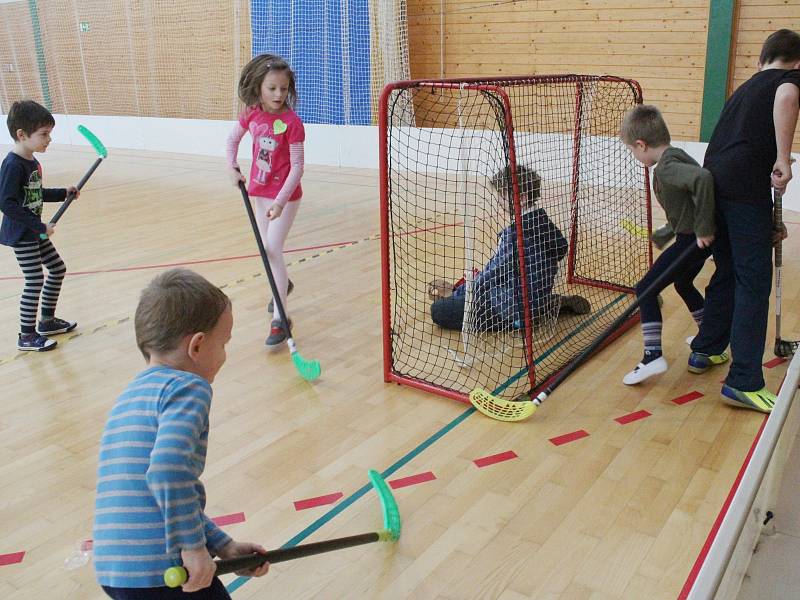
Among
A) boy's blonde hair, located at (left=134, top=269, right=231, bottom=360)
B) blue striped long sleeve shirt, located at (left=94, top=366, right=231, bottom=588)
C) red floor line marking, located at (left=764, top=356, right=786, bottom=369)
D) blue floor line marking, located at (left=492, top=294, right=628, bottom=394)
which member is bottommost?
blue floor line marking, located at (left=492, top=294, right=628, bottom=394)

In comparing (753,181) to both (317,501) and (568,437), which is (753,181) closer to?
(568,437)

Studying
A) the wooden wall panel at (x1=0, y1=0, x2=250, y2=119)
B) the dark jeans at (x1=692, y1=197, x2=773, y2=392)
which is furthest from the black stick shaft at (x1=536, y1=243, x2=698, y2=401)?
the wooden wall panel at (x1=0, y1=0, x2=250, y2=119)

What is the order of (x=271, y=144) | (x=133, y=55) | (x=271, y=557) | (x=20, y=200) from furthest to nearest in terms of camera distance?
(x=133, y=55)
(x=271, y=144)
(x=20, y=200)
(x=271, y=557)

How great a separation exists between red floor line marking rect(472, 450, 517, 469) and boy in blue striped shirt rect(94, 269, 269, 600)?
4.37 feet

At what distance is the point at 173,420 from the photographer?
1128mm

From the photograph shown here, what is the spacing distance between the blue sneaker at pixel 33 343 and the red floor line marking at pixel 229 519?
1795 millimetres

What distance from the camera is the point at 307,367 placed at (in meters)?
3.10

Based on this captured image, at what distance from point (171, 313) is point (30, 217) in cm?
244

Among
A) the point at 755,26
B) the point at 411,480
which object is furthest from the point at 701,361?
the point at 755,26

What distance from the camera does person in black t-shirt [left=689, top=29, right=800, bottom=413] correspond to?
8.13ft

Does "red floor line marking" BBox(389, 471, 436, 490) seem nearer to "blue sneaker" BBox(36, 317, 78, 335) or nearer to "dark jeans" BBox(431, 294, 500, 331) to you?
"dark jeans" BBox(431, 294, 500, 331)

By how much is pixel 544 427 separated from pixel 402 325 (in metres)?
1.18

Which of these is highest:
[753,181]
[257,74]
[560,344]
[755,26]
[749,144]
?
[755,26]

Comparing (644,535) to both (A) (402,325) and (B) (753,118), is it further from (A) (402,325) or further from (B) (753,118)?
(A) (402,325)
